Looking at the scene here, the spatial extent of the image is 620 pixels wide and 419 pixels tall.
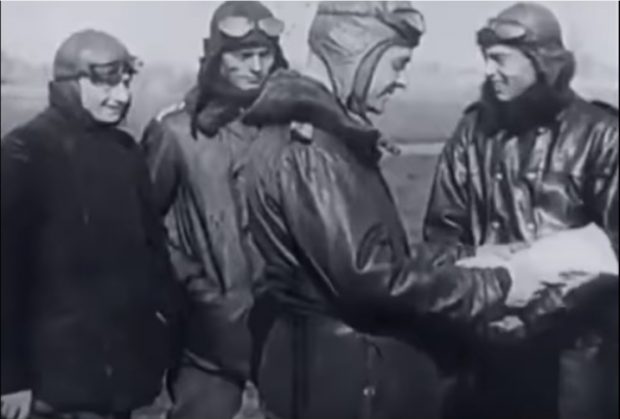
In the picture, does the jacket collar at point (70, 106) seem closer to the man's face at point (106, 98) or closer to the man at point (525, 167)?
the man's face at point (106, 98)

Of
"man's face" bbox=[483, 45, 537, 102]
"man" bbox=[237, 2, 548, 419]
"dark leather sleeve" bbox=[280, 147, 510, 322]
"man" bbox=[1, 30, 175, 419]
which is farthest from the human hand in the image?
"man's face" bbox=[483, 45, 537, 102]

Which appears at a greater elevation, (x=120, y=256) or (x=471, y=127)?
(x=471, y=127)

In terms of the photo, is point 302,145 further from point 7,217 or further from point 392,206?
point 7,217

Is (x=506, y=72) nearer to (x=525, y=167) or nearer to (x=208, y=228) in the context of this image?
(x=525, y=167)

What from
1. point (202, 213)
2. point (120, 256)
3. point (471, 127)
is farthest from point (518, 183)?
point (120, 256)

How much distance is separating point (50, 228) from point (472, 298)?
1.98 feet

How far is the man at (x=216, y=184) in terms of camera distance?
1.55 m

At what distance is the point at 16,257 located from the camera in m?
1.55

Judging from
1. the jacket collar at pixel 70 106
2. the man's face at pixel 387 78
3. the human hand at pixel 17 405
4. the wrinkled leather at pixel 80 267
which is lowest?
the human hand at pixel 17 405

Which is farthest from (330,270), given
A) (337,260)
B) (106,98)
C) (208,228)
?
(106,98)

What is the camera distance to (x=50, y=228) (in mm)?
1550

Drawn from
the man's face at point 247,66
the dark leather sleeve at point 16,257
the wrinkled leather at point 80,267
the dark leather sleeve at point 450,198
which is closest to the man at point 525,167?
the dark leather sleeve at point 450,198

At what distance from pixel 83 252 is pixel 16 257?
0.10m

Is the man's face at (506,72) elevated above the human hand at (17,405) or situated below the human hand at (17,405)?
above
